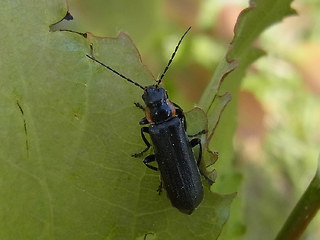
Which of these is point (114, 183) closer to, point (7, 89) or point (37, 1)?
point (7, 89)

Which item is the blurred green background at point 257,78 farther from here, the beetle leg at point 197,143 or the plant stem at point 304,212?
the plant stem at point 304,212

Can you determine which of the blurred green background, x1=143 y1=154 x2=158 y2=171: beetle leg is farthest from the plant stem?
the blurred green background

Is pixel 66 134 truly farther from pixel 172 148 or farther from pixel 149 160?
pixel 172 148

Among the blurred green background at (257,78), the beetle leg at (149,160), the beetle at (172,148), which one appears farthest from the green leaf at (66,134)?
the blurred green background at (257,78)

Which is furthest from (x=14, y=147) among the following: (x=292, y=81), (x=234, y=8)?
(x=292, y=81)

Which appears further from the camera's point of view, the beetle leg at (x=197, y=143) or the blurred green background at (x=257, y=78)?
the blurred green background at (x=257, y=78)
